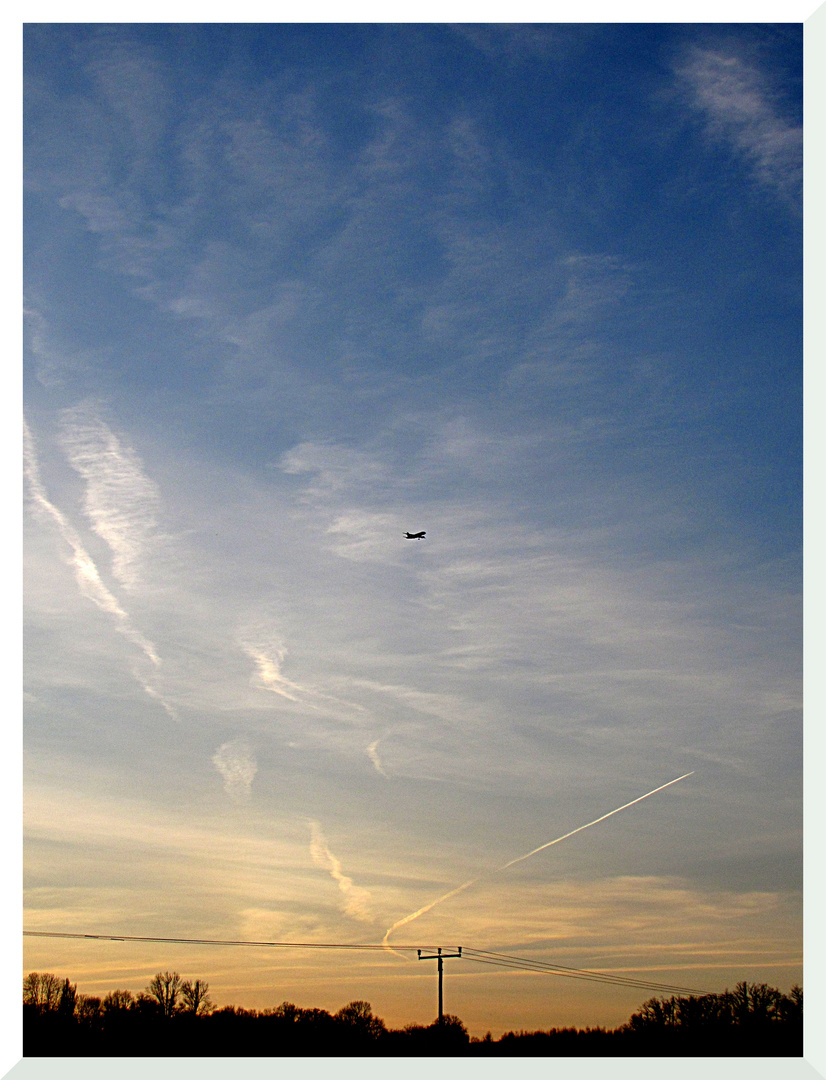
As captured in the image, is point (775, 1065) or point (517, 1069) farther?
point (517, 1069)
